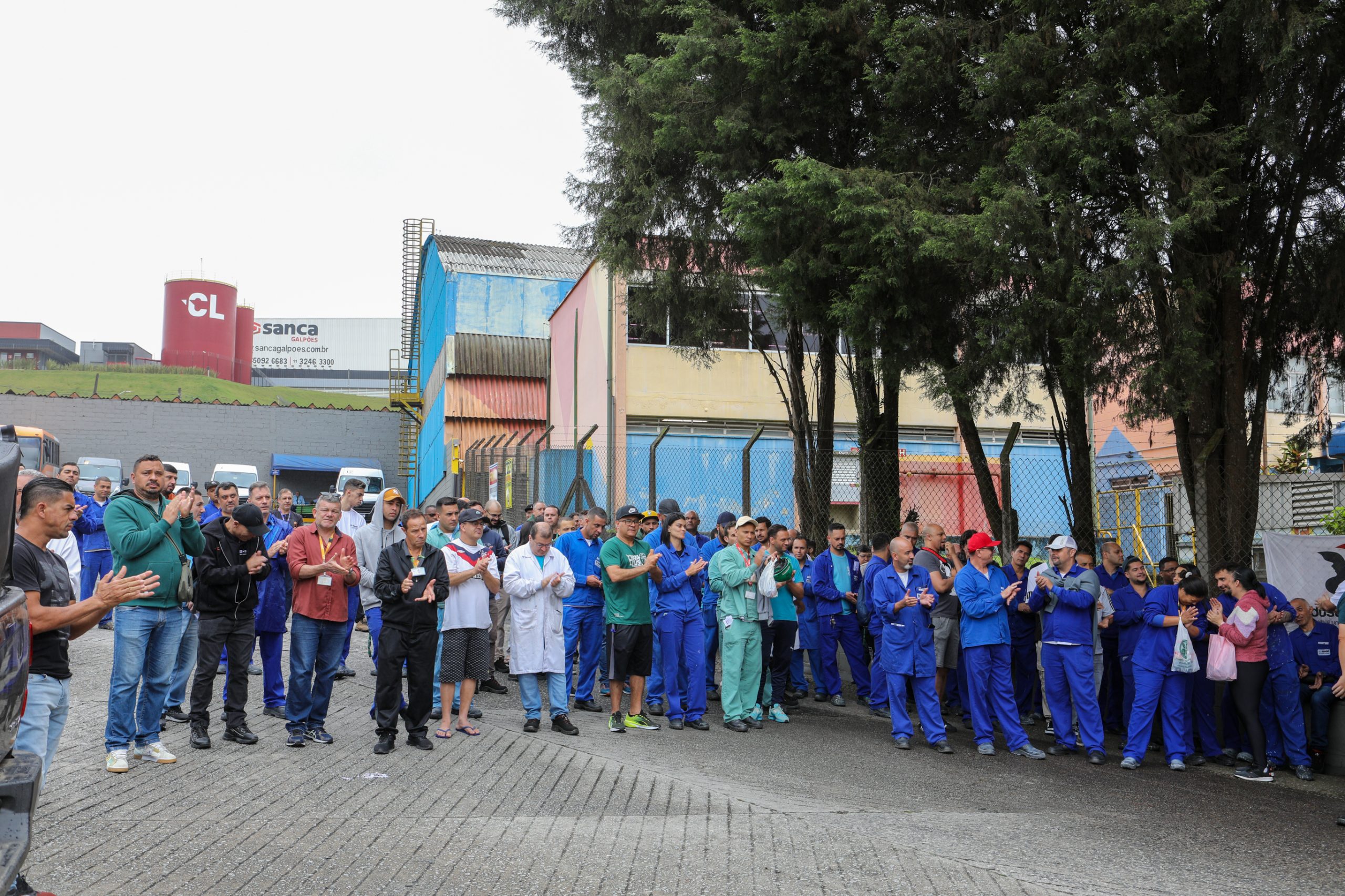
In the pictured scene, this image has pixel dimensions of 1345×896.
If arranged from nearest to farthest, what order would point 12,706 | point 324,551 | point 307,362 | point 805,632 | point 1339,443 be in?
1. point 12,706
2. point 324,551
3. point 805,632
4. point 1339,443
5. point 307,362

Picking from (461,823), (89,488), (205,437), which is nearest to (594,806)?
(461,823)

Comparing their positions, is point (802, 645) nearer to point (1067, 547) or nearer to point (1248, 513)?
point (1067, 547)

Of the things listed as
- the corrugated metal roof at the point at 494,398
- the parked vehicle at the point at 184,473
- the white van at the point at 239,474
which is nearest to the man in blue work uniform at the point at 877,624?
the corrugated metal roof at the point at 494,398

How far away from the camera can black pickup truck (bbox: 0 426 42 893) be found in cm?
389

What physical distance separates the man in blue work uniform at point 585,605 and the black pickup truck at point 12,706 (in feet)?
22.8

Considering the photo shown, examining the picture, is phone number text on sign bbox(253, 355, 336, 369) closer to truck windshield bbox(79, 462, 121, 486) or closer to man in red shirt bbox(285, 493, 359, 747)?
truck windshield bbox(79, 462, 121, 486)

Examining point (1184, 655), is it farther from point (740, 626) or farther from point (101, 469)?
point (101, 469)

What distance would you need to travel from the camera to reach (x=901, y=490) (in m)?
21.8

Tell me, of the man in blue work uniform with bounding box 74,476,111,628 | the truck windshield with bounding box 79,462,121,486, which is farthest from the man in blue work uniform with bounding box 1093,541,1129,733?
the truck windshield with bounding box 79,462,121,486

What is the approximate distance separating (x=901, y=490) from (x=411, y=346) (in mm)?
34892

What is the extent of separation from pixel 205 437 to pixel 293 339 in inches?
1878

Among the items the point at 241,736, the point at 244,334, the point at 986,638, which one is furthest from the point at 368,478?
the point at 244,334

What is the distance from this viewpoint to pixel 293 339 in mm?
98625

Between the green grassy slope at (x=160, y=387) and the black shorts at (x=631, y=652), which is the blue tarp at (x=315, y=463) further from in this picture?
the black shorts at (x=631, y=652)
